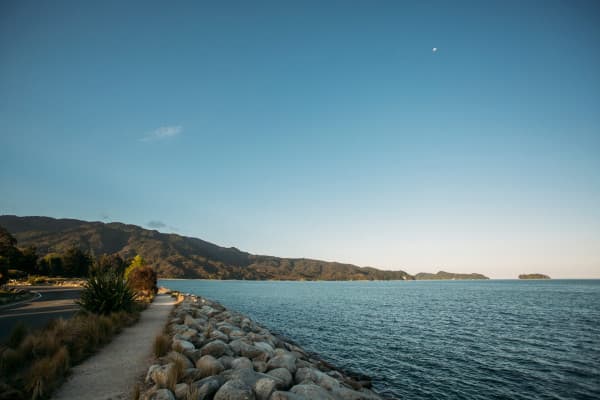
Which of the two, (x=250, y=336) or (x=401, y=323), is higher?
(x=250, y=336)

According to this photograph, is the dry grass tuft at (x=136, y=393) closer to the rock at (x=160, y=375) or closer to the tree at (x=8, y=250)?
the rock at (x=160, y=375)

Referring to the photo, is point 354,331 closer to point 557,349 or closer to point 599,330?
point 557,349

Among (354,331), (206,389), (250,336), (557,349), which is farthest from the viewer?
(354,331)

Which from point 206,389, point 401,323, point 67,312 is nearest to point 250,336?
point 206,389

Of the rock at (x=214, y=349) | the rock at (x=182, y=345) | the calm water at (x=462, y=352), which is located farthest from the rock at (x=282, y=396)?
the calm water at (x=462, y=352)

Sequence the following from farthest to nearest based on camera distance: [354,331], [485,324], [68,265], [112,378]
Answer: [68,265], [485,324], [354,331], [112,378]

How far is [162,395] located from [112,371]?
349 centimetres

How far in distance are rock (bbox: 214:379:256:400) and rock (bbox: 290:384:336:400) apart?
1478 mm

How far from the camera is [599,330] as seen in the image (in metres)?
25.2

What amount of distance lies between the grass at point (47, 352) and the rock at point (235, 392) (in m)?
3.71

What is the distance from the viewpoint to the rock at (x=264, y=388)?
6168 mm

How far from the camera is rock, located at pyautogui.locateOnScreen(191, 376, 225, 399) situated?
5.87 meters

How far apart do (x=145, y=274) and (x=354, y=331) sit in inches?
921

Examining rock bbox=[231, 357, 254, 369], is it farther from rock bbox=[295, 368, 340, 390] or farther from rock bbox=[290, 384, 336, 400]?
rock bbox=[290, 384, 336, 400]
